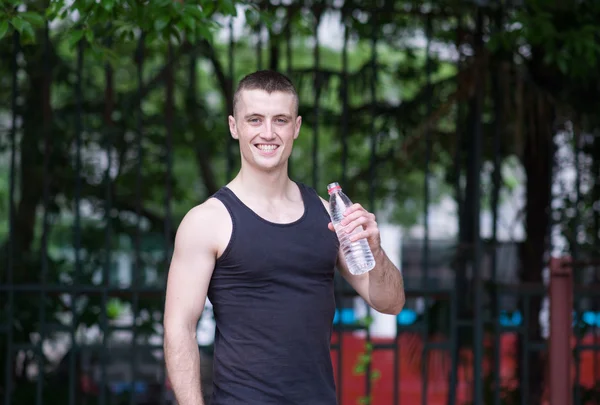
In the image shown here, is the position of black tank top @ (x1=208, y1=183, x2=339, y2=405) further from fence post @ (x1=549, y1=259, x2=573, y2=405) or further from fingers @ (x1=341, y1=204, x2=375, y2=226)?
fence post @ (x1=549, y1=259, x2=573, y2=405)

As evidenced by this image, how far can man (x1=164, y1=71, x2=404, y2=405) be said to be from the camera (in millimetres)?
2494

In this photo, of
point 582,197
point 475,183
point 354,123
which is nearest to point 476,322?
point 475,183

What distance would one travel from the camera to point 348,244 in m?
2.52

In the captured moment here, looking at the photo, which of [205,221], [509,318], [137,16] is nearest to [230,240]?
[205,221]

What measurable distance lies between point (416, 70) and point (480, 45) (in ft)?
5.19

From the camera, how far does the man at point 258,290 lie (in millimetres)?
2494

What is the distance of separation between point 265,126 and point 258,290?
0.48 m

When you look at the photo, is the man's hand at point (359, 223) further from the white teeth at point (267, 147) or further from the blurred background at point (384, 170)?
the blurred background at point (384, 170)

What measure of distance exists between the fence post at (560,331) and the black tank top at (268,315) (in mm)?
2725

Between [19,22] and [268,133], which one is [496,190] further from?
[268,133]

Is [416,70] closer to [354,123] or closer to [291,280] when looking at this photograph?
[354,123]

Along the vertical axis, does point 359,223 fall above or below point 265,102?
below

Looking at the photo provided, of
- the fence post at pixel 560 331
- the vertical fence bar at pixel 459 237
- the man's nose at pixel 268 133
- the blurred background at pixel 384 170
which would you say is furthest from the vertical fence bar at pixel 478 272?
the man's nose at pixel 268 133

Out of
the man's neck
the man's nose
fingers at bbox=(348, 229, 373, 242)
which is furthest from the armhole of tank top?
fingers at bbox=(348, 229, 373, 242)
